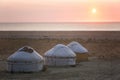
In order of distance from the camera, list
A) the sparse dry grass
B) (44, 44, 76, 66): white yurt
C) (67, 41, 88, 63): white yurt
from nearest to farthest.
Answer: (44, 44, 76, 66): white yurt
(67, 41, 88, 63): white yurt
the sparse dry grass

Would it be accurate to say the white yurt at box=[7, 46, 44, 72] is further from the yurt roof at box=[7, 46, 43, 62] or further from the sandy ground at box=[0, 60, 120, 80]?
the sandy ground at box=[0, 60, 120, 80]

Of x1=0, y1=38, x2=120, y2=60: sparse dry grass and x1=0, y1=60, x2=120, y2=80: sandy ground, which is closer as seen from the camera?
x1=0, y1=60, x2=120, y2=80: sandy ground

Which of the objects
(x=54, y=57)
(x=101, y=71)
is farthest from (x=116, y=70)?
(x=54, y=57)

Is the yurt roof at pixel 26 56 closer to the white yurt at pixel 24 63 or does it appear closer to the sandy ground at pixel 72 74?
the white yurt at pixel 24 63

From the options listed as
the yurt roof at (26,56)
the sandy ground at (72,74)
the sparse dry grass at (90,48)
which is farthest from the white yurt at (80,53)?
the yurt roof at (26,56)

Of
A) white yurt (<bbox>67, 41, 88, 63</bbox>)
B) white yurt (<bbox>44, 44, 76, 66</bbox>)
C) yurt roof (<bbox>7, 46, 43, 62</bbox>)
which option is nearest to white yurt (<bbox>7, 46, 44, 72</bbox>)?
yurt roof (<bbox>7, 46, 43, 62</bbox>)

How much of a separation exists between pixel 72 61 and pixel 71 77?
6908mm

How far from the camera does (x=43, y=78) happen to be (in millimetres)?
25156

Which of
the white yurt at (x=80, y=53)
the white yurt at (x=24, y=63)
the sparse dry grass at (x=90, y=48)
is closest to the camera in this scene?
the white yurt at (x=24, y=63)

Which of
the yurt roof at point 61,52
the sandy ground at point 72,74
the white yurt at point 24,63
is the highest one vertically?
the yurt roof at point 61,52

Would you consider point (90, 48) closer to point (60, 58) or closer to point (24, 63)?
point (60, 58)

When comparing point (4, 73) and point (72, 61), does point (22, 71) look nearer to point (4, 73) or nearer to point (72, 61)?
point (4, 73)

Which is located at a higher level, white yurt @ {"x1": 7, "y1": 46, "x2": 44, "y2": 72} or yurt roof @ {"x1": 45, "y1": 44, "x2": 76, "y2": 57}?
yurt roof @ {"x1": 45, "y1": 44, "x2": 76, "y2": 57}

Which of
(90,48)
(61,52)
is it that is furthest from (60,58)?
(90,48)
